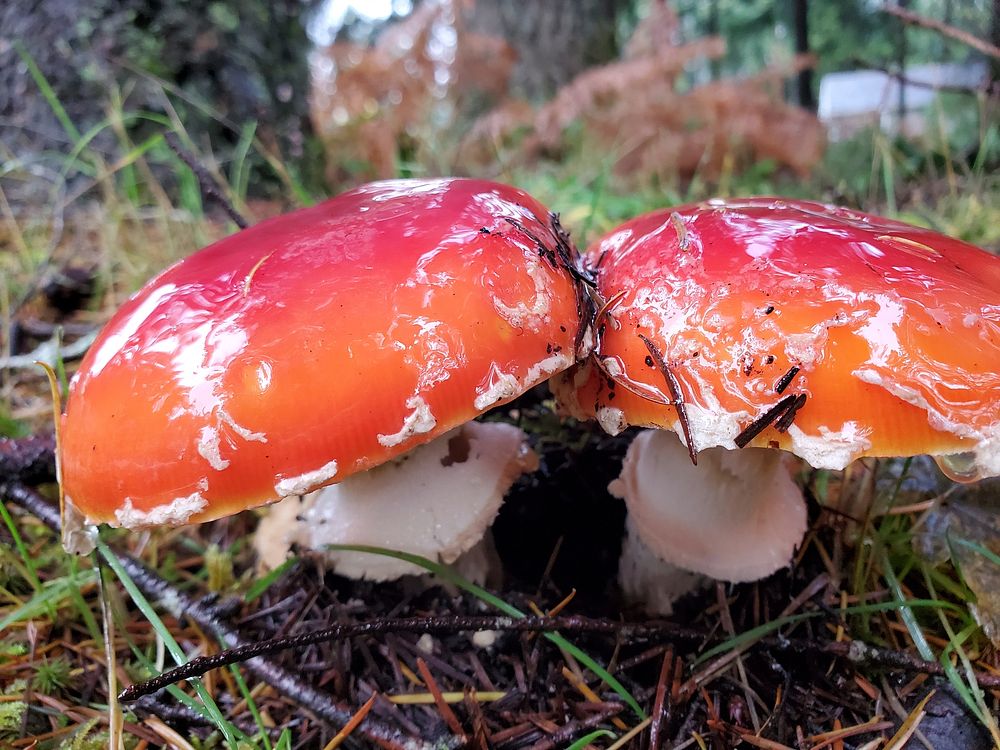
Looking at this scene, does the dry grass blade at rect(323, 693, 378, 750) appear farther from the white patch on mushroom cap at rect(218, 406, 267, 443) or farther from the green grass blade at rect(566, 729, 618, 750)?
the white patch on mushroom cap at rect(218, 406, 267, 443)

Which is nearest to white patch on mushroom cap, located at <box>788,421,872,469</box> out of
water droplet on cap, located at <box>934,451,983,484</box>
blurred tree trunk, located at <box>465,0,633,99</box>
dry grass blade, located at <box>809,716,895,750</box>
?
water droplet on cap, located at <box>934,451,983,484</box>

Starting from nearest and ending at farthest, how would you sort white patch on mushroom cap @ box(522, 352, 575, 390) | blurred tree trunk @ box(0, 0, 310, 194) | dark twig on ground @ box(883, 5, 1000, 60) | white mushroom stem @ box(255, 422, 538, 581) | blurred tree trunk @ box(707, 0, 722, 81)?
white patch on mushroom cap @ box(522, 352, 575, 390)
white mushroom stem @ box(255, 422, 538, 581)
dark twig on ground @ box(883, 5, 1000, 60)
blurred tree trunk @ box(0, 0, 310, 194)
blurred tree trunk @ box(707, 0, 722, 81)

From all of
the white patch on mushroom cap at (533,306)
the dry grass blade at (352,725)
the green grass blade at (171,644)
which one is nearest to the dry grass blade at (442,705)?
the dry grass blade at (352,725)

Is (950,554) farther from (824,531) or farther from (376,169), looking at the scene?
(376,169)

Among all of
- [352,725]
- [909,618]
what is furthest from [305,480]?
[909,618]

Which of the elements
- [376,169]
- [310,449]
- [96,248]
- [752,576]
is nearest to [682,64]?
[376,169]

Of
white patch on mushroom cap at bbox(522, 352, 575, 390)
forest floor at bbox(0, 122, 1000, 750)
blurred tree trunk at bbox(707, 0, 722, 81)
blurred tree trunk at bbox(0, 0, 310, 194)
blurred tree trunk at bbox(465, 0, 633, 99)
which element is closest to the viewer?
white patch on mushroom cap at bbox(522, 352, 575, 390)

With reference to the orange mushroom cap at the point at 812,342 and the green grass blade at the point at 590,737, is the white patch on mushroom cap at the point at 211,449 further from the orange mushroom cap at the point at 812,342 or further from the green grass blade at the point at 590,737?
the green grass blade at the point at 590,737

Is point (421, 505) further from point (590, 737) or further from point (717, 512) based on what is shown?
point (717, 512)
